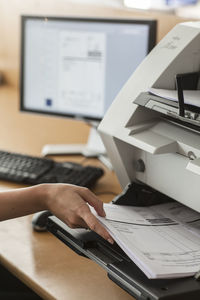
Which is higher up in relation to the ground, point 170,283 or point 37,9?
point 37,9

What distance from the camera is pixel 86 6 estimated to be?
2023mm

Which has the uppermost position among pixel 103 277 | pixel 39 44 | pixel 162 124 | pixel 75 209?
pixel 39 44

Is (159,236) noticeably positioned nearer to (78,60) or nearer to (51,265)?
(51,265)

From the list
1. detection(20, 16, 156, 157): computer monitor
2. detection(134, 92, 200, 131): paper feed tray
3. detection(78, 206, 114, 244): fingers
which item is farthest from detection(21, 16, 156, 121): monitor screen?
detection(78, 206, 114, 244): fingers

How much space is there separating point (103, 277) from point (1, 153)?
742 mm

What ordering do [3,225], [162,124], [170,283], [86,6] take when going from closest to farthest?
1. [170,283]
2. [162,124]
3. [3,225]
4. [86,6]

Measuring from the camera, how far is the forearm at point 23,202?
1.14 metres

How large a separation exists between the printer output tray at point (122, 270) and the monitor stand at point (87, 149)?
67cm

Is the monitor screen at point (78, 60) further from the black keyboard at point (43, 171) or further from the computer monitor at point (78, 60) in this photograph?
the black keyboard at point (43, 171)

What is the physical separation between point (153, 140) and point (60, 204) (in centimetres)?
23

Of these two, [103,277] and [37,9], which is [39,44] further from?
[103,277]

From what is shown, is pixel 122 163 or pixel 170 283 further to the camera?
pixel 122 163

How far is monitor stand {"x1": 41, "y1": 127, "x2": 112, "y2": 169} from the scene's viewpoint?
1.74m

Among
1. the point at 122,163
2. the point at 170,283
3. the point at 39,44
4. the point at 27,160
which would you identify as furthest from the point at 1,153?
the point at 170,283
